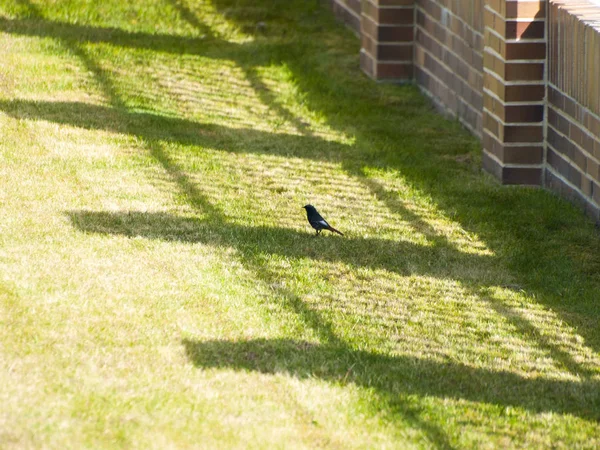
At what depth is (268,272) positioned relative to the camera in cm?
696

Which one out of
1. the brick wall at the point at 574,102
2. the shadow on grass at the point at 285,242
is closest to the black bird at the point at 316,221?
the shadow on grass at the point at 285,242

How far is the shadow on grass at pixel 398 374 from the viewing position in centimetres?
547

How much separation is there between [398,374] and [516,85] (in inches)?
143

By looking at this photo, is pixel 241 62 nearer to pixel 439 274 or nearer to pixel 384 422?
pixel 439 274

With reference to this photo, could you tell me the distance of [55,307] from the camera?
6.08 m

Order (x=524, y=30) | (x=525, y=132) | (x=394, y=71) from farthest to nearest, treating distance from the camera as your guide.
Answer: (x=394, y=71) → (x=525, y=132) → (x=524, y=30)

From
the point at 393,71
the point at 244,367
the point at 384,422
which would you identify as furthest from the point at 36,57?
the point at 384,422

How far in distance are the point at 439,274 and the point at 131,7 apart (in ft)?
25.9

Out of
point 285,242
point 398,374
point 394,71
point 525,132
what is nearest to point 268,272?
point 285,242

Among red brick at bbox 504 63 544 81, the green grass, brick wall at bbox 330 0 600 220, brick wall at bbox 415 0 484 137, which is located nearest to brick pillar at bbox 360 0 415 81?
Answer: brick wall at bbox 415 0 484 137

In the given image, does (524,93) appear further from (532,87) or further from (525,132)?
(525,132)

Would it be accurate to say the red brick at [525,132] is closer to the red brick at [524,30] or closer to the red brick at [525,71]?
the red brick at [525,71]

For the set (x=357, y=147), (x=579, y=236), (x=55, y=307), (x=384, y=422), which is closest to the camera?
(x=384, y=422)

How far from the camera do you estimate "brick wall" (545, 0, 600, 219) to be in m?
7.77
